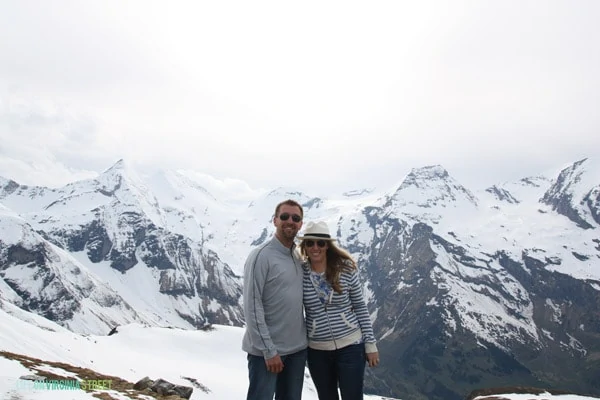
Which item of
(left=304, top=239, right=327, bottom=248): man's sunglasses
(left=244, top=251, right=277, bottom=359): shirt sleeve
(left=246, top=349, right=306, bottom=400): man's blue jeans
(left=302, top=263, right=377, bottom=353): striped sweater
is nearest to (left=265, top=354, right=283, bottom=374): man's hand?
(left=244, top=251, right=277, bottom=359): shirt sleeve

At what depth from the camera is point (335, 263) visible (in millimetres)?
10844

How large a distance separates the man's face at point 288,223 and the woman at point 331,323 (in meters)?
0.26

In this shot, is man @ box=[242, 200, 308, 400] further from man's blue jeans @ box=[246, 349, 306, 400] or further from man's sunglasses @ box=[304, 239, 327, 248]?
man's sunglasses @ box=[304, 239, 327, 248]

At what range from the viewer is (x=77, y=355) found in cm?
4425

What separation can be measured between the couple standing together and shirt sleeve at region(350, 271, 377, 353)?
2cm

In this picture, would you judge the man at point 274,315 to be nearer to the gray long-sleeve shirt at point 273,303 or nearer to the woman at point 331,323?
the gray long-sleeve shirt at point 273,303

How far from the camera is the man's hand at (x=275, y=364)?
10.2 m

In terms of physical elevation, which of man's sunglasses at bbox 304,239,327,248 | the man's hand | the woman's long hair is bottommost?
the man's hand

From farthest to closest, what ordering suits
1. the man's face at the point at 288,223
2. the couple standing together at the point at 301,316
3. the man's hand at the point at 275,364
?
the man's face at the point at 288,223 → the couple standing together at the point at 301,316 → the man's hand at the point at 275,364

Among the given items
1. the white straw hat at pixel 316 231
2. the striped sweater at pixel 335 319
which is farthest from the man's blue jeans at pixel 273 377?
the white straw hat at pixel 316 231

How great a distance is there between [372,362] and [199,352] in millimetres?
76579

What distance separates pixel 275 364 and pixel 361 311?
238 centimetres

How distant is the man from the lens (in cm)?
1041

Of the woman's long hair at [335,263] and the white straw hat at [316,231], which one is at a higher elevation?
Result: the white straw hat at [316,231]
